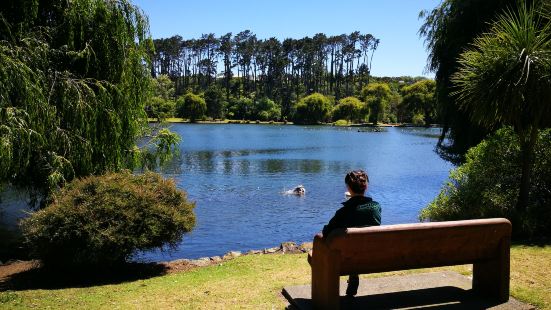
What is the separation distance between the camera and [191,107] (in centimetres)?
11731

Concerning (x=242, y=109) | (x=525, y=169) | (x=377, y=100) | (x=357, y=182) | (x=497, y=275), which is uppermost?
(x=377, y=100)

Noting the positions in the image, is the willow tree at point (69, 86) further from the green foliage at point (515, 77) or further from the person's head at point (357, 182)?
the green foliage at point (515, 77)

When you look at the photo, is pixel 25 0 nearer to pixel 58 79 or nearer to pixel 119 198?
pixel 58 79

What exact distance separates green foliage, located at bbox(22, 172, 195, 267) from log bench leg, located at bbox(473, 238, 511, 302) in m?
5.79

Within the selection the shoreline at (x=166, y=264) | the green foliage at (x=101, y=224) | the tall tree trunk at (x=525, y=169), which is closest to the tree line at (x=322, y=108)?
the shoreline at (x=166, y=264)

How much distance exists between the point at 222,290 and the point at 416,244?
3035 mm

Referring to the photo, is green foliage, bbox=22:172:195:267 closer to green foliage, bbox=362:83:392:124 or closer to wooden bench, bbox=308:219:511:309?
wooden bench, bbox=308:219:511:309

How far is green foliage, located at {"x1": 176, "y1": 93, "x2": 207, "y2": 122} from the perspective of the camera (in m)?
117

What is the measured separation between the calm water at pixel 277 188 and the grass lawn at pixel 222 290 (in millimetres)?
4584

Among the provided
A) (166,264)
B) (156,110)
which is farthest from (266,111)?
(166,264)

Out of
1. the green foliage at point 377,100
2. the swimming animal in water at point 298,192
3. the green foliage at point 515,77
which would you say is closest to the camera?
the green foliage at point 515,77

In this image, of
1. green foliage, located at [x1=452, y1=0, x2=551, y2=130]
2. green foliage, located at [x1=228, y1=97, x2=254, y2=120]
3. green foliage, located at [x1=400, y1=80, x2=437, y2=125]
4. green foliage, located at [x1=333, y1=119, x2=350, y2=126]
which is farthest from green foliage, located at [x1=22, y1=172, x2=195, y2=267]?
green foliage, located at [x1=228, y1=97, x2=254, y2=120]

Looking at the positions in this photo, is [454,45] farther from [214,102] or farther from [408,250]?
[214,102]

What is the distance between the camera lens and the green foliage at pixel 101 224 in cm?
896
